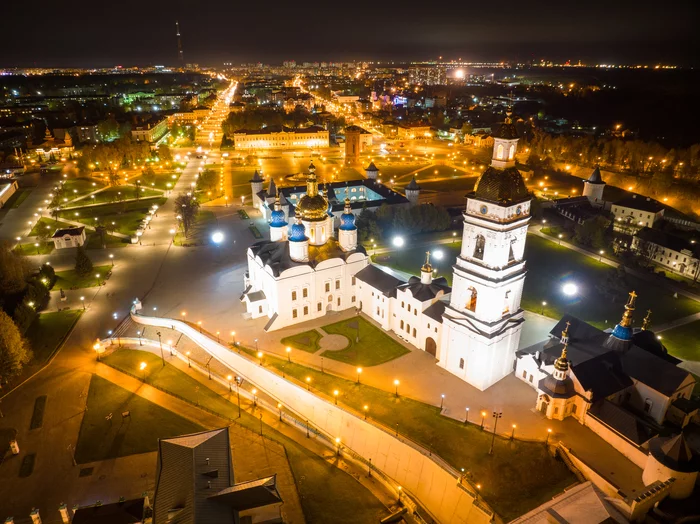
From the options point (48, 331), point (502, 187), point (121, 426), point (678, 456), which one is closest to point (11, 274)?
point (48, 331)

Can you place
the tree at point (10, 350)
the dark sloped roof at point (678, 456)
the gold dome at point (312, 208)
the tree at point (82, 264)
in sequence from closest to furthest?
the dark sloped roof at point (678, 456), the tree at point (10, 350), the gold dome at point (312, 208), the tree at point (82, 264)

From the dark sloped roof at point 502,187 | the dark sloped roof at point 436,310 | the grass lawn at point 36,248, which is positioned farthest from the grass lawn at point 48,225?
the dark sloped roof at point 502,187

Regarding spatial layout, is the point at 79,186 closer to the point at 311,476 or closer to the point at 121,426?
the point at 121,426

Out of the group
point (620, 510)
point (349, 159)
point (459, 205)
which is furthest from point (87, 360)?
point (349, 159)

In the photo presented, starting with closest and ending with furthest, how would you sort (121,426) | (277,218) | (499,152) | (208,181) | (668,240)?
(499,152)
(121,426)
(277,218)
(668,240)
(208,181)

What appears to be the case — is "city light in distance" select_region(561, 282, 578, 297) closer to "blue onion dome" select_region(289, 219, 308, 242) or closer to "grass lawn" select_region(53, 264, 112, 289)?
"blue onion dome" select_region(289, 219, 308, 242)

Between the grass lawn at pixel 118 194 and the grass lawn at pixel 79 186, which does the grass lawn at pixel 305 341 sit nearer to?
the grass lawn at pixel 118 194

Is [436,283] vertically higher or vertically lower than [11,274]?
higher
